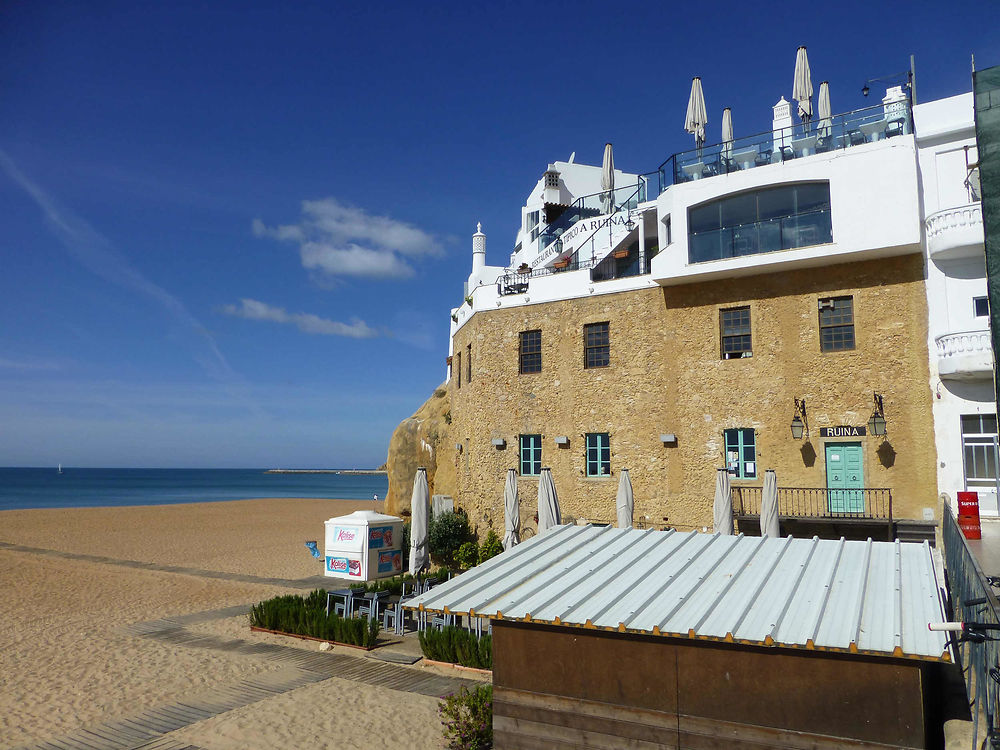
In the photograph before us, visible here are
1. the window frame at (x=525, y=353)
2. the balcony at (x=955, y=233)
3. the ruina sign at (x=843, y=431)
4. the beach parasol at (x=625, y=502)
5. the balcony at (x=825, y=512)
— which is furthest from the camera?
the window frame at (x=525, y=353)

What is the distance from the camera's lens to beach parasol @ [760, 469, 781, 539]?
623 inches

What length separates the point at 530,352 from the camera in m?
24.3

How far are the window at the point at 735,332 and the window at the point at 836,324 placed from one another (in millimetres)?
2025

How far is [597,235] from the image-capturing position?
85.6ft

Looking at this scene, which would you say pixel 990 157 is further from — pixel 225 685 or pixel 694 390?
pixel 694 390

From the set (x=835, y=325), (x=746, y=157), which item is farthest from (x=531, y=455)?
(x=746, y=157)

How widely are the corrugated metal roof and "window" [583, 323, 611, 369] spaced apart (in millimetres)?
13698

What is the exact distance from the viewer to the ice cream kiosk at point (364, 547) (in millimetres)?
19844

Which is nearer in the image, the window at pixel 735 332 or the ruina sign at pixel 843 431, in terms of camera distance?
the ruina sign at pixel 843 431

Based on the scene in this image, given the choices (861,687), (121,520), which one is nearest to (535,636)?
(861,687)

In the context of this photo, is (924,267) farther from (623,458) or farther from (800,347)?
(623,458)

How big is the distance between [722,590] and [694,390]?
14.4m

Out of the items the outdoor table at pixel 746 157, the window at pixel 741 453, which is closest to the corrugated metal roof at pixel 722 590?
the window at pixel 741 453

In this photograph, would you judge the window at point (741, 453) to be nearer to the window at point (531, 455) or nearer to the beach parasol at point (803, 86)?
the window at point (531, 455)
